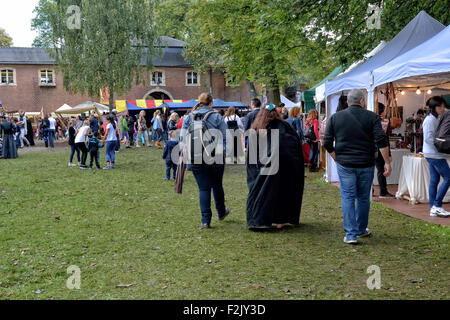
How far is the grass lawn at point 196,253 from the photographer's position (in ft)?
15.4

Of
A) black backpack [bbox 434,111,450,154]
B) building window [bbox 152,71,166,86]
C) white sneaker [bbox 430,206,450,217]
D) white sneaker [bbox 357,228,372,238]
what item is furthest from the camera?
building window [bbox 152,71,166,86]

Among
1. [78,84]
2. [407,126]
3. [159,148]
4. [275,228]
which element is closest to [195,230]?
[275,228]

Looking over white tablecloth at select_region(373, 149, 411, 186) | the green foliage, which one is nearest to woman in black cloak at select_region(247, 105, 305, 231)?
white tablecloth at select_region(373, 149, 411, 186)

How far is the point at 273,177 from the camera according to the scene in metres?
7.05

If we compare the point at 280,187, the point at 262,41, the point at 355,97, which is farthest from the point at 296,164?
the point at 262,41

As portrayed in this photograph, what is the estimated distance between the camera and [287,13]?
12.5 meters

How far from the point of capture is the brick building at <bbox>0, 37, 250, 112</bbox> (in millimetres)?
48500

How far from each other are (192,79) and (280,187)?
47.2 meters

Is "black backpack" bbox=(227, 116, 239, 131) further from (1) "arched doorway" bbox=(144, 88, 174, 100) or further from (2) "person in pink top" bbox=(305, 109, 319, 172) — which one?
(1) "arched doorway" bbox=(144, 88, 174, 100)

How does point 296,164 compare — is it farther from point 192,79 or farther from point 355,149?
point 192,79

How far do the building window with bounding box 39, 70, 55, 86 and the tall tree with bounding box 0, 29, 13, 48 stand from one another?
15.3 meters

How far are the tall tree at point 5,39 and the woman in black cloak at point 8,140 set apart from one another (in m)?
44.8

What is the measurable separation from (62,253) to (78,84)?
28694mm

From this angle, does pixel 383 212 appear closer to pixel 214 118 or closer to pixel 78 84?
pixel 214 118
